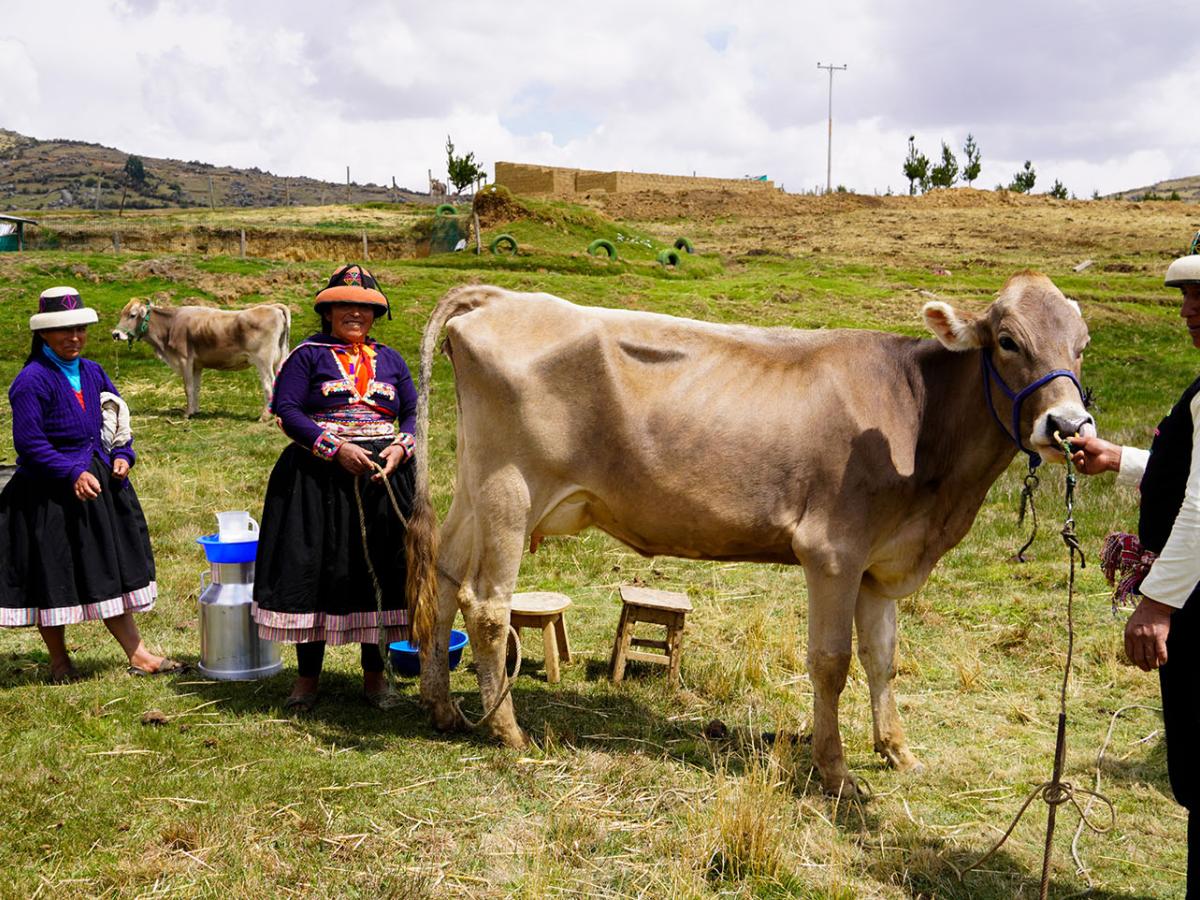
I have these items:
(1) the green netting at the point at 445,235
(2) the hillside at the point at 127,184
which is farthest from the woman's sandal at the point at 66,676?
(2) the hillside at the point at 127,184

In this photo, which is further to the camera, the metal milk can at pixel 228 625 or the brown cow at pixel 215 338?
the brown cow at pixel 215 338

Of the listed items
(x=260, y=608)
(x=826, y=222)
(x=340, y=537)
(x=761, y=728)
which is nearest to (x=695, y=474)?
(x=761, y=728)

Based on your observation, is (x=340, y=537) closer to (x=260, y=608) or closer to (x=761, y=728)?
(x=260, y=608)

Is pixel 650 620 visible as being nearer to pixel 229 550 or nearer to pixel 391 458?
pixel 391 458

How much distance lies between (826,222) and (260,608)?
48.8 meters

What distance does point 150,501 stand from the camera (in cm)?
1080

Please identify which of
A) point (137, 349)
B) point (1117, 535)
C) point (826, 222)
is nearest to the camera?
point (1117, 535)


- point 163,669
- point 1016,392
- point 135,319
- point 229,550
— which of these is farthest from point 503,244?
point 1016,392

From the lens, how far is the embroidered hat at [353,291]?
5719mm

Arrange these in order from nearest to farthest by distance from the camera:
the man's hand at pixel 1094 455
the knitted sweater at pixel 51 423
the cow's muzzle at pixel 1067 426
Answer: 1. the man's hand at pixel 1094 455
2. the cow's muzzle at pixel 1067 426
3. the knitted sweater at pixel 51 423

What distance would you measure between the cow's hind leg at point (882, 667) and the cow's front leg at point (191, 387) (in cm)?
1308

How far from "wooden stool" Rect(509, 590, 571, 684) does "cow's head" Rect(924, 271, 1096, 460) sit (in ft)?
9.42

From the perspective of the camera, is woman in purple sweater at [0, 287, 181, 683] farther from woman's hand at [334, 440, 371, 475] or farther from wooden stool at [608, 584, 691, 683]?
wooden stool at [608, 584, 691, 683]

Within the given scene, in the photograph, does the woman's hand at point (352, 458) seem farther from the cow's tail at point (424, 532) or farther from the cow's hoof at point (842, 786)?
the cow's hoof at point (842, 786)
